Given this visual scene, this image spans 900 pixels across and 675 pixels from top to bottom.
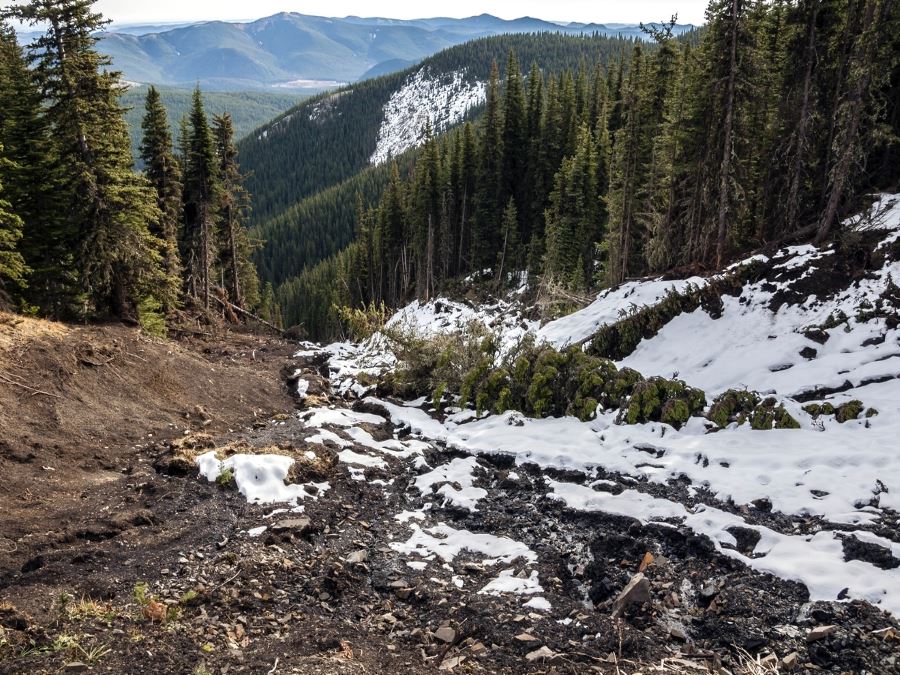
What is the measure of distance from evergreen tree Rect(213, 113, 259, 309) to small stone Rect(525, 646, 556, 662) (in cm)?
3088

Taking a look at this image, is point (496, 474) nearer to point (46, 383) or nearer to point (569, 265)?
point (46, 383)

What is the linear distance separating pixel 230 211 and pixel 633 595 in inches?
1342

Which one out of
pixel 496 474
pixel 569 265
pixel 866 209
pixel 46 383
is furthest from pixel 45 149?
pixel 569 265

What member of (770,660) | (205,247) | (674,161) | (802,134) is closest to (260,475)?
(770,660)

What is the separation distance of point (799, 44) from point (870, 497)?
17.0 m

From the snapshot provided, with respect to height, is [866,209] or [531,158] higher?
[531,158]

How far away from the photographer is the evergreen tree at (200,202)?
29.1 m

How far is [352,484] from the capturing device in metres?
8.98

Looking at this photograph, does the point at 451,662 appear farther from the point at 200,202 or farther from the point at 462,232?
the point at 462,232

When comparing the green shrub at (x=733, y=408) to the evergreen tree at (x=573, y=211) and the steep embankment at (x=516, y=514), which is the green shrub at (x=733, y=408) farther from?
the evergreen tree at (x=573, y=211)

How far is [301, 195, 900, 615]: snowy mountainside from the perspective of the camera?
20.4 feet

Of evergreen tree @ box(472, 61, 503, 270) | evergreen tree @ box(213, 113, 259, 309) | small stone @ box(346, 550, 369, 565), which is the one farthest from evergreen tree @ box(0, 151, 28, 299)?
evergreen tree @ box(472, 61, 503, 270)

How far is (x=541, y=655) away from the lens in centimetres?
503

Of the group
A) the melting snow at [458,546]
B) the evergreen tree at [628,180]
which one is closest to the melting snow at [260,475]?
the melting snow at [458,546]
